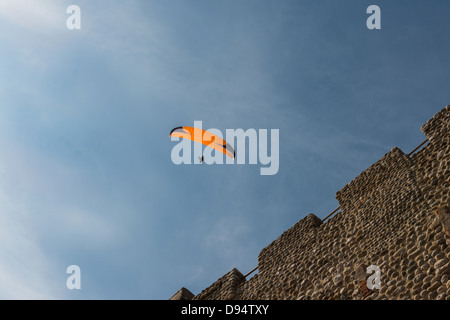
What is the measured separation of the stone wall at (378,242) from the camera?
18.2 feet

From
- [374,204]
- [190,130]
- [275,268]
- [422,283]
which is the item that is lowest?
[422,283]

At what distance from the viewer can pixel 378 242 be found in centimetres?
643

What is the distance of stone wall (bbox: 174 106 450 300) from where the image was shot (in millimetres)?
5547

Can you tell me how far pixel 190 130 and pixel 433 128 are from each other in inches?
252

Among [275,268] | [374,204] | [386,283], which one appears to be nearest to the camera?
[386,283]

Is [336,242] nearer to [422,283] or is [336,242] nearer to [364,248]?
[364,248]
